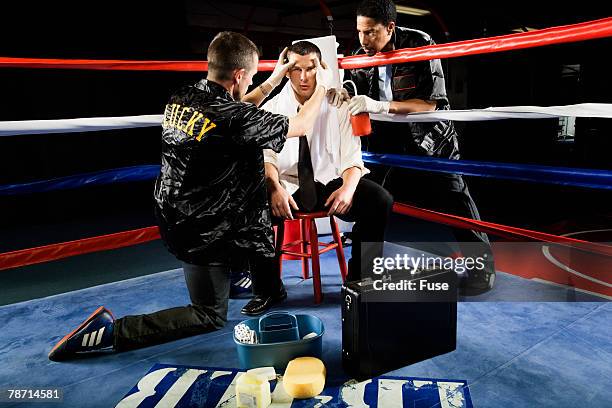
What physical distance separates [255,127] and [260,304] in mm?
851

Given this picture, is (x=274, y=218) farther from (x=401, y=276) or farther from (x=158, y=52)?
(x=158, y=52)

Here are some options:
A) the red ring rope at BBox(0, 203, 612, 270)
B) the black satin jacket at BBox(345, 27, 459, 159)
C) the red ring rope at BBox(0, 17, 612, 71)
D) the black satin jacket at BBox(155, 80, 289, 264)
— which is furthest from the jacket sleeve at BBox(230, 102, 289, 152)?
the black satin jacket at BBox(345, 27, 459, 159)

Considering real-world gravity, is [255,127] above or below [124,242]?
above

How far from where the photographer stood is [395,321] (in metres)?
1.54

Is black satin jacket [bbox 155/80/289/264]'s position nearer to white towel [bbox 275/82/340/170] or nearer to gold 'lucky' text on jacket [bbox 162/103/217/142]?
gold 'lucky' text on jacket [bbox 162/103/217/142]

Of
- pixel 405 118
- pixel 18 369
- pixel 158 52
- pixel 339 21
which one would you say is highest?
pixel 339 21

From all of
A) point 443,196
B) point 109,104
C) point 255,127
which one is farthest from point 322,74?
point 109,104

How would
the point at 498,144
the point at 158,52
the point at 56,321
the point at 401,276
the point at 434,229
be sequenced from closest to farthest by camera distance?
the point at 401,276 → the point at 56,321 → the point at 434,229 → the point at 158,52 → the point at 498,144

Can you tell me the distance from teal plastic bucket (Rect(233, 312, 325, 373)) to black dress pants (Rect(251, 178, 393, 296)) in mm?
424

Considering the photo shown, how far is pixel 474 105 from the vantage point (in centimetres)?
855

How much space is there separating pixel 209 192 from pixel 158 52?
300 centimetres

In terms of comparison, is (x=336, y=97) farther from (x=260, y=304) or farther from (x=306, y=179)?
(x=260, y=304)

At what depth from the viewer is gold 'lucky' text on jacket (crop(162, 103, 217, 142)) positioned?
160 cm

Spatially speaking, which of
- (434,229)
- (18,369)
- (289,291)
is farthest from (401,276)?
(434,229)
